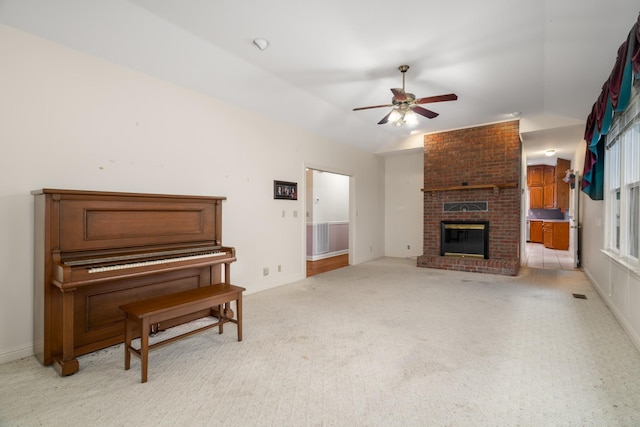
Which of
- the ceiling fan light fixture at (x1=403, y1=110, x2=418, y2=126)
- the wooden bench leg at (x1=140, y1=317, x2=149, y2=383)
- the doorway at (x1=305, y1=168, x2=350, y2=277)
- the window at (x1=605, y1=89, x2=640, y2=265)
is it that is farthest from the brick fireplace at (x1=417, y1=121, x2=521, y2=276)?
the wooden bench leg at (x1=140, y1=317, x2=149, y2=383)

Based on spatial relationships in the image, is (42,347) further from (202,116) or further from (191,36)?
(191,36)

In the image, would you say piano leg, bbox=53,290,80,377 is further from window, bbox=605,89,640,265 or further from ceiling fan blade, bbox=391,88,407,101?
window, bbox=605,89,640,265

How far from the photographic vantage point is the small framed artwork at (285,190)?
4426mm

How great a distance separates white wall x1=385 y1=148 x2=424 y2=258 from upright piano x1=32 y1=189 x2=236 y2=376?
16.9ft

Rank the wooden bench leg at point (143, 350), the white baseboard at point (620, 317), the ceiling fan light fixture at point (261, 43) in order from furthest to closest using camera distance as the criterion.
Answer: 1. the ceiling fan light fixture at point (261, 43)
2. the white baseboard at point (620, 317)
3. the wooden bench leg at point (143, 350)

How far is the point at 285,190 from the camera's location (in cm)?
456

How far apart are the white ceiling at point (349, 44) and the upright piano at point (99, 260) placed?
4.36 feet

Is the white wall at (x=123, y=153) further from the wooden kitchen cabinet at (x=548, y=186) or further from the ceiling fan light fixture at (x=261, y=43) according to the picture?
the wooden kitchen cabinet at (x=548, y=186)

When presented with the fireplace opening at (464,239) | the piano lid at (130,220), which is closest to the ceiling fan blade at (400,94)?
the piano lid at (130,220)

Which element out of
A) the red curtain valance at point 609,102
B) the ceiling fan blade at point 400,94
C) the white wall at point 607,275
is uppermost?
the ceiling fan blade at point 400,94

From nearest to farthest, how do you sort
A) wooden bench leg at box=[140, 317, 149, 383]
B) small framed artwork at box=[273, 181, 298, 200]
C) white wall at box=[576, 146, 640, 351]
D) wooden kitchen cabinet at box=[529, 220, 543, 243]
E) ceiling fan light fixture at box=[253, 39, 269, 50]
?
wooden bench leg at box=[140, 317, 149, 383], white wall at box=[576, 146, 640, 351], ceiling fan light fixture at box=[253, 39, 269, 50], small framed artwork at box=[273, 181, 298, 200], wooden kitchen cabinet at box=[529, 220, 543, 243]

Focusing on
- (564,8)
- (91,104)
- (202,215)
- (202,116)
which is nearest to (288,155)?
(202,116)

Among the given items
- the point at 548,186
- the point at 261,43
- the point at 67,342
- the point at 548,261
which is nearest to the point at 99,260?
the point at 67,342

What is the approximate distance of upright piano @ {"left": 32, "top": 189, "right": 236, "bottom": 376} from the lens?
6.89ft
